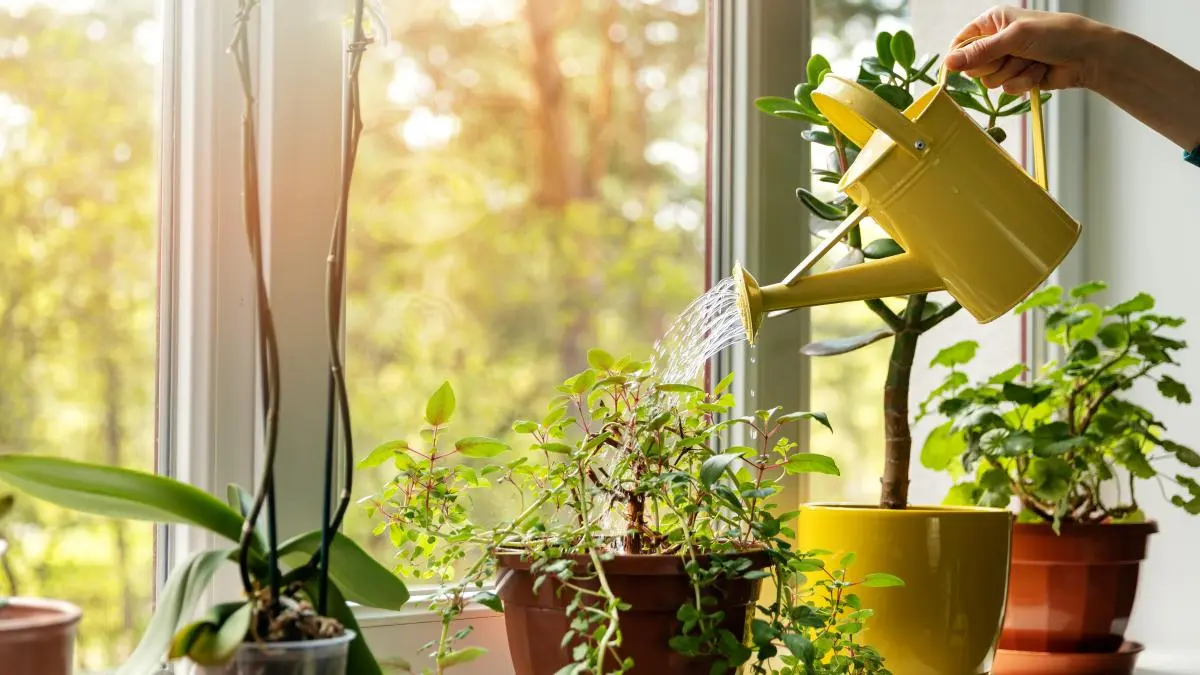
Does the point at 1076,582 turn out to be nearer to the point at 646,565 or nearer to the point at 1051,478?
the point at 1051,478

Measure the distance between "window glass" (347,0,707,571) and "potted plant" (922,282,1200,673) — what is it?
39cm

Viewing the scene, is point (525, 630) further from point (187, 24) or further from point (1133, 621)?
point (1133, 621)

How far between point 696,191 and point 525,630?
62 centimetres

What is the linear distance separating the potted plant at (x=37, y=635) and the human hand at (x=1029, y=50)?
0.81 m

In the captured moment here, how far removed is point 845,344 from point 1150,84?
16.2 inches

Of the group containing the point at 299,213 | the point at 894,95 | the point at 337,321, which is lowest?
the point at 337,321

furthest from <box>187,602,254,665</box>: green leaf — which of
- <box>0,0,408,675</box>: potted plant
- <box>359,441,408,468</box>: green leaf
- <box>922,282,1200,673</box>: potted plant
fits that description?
<box>922,282,1200,673</box>: potted plant

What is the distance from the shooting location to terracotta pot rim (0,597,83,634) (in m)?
0.66

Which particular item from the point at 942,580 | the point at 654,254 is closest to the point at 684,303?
the point at 654,254

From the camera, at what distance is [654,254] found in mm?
1329

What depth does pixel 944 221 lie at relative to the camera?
2.88 feet

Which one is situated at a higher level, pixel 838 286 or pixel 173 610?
pixel 838 286

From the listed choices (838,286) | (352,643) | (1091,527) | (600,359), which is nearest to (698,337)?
Answer: (600,359)

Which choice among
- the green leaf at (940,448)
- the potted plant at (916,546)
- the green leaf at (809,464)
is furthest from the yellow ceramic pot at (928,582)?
the green leaf at (940,448)
